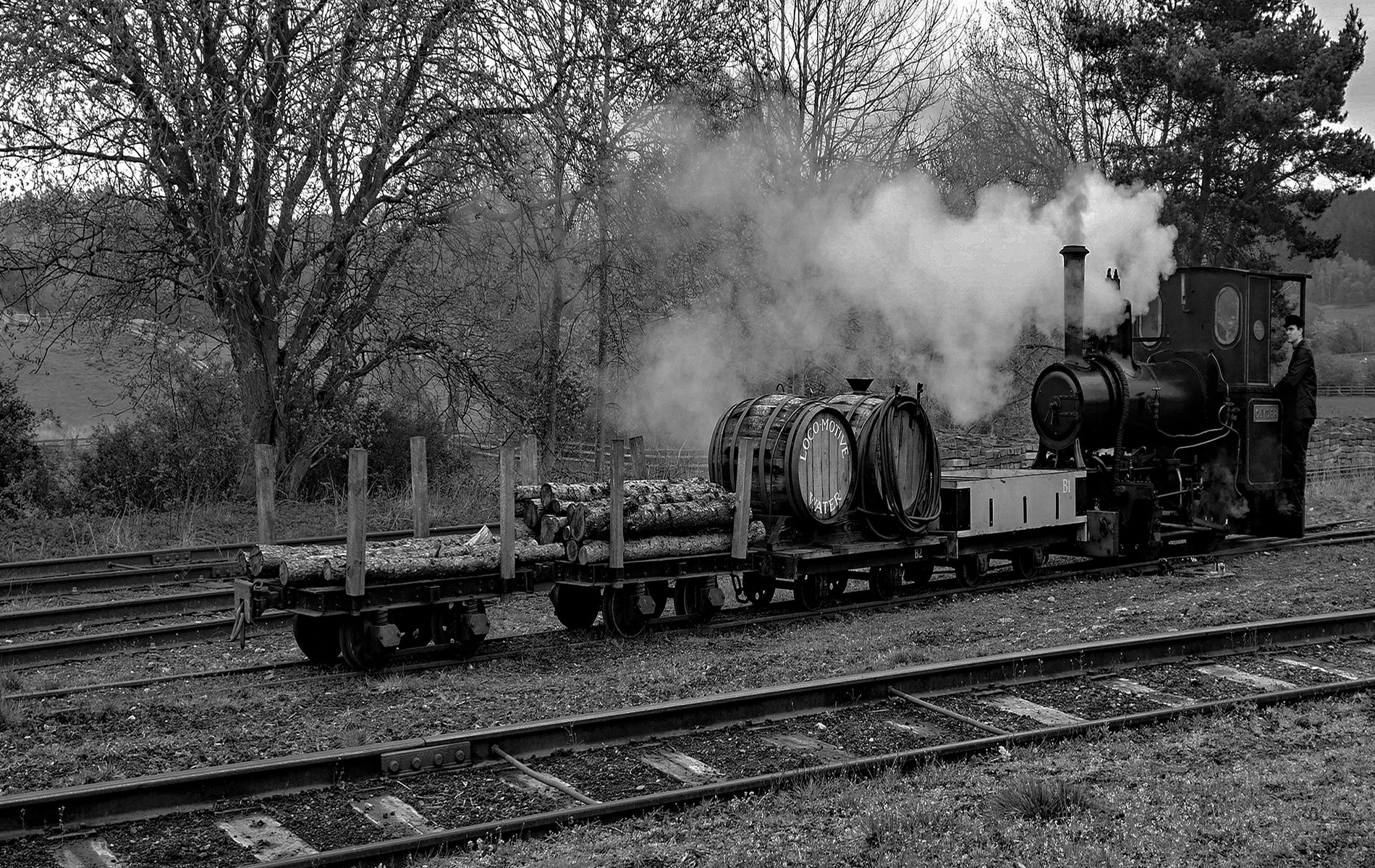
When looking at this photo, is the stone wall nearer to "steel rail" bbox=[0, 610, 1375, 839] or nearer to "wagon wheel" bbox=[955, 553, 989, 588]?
"wagon wheel" bbox=[955, 553, 989, 588]

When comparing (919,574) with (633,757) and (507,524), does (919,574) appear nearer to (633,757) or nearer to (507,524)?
(507,524)

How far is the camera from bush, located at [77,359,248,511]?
1914 cm

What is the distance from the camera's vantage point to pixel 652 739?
6.96m

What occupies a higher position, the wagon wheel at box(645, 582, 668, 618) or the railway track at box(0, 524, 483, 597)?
the wagon wheel at box(645, 582, 668, 618)

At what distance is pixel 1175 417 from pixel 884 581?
17.3 feet

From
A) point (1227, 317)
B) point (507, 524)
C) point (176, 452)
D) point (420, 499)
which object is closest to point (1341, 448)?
point (1227, 317)

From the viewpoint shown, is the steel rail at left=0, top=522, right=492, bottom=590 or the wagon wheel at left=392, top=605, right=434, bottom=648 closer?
the wagon wheel at left=392, top=605, right=434, bottom=648

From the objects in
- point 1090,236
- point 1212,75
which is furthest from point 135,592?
point 1212,75

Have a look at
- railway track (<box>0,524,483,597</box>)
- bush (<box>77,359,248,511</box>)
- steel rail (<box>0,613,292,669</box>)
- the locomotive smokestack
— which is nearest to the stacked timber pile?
steel rail (<box>0,613,292,669</box>)

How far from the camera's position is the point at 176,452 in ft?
63.4

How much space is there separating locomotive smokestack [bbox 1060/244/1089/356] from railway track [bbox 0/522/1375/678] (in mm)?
2826

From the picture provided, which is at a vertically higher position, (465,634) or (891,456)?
(891,456)

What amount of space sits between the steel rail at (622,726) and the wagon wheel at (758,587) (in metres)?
3.82

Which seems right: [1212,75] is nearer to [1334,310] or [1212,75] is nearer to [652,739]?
[652,739]
